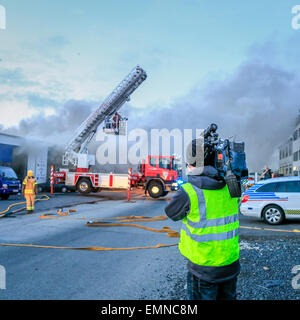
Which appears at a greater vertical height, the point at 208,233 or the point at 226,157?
the point at 226,157

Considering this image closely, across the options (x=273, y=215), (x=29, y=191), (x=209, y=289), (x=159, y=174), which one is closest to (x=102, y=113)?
(x=159, y=174)

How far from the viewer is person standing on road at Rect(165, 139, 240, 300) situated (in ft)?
6.77

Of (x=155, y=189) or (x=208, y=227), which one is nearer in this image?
(x=208, y=227)

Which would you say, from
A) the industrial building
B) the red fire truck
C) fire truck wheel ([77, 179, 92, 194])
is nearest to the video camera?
the red fire truck

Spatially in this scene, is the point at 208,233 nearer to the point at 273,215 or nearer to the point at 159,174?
the point at 273,215

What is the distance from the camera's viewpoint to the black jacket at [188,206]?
6.74 feet

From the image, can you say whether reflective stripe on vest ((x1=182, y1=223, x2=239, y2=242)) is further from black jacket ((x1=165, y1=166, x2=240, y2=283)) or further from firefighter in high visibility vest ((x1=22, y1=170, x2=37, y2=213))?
firefighter in high visibility vest ((x1=22, y1=170, x2=37, y2=213))

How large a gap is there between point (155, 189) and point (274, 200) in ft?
26.5

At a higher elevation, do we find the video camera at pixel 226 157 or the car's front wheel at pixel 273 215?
the video camera at pixel 226 157

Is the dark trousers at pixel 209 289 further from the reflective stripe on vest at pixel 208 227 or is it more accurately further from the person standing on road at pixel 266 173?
the person standing on road at pixel 266 173

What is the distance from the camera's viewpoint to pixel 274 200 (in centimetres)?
819

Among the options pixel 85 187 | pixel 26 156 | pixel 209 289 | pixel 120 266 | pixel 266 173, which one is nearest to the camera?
pixel 209 289

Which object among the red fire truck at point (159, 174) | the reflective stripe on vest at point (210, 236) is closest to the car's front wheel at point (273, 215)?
the reflective stripe on vest at point (210, 236)
